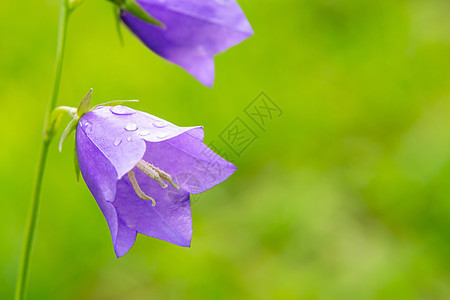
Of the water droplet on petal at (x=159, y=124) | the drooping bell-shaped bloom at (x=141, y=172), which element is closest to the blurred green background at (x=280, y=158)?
the drooping bell-shaped bloom at (x=141, y=172)

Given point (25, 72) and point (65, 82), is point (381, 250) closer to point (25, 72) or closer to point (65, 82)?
→ point (65, 82)

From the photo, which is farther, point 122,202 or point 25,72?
point 25,72

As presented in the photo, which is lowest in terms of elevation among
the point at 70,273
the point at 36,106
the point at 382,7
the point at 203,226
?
the point at 70,273

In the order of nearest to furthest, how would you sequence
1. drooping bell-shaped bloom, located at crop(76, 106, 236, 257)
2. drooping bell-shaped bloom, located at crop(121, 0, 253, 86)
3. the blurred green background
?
drooping bell-shaped bloom, located at crop(121, 0, 253, 86), drooping bell-shaped bloom, located at crop(76, 106, 236, 257), the blurred green background

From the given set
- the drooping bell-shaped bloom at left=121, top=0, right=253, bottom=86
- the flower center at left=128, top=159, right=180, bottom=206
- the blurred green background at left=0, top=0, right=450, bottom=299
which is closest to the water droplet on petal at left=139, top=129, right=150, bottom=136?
the flower center at left=128, top=159, right=180, bottom=206

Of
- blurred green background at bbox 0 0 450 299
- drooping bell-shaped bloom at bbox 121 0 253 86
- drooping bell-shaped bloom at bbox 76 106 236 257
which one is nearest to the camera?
drooping bell-shaped bloom at bbox 121 0 253 86

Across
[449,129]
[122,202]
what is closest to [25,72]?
[122,202]

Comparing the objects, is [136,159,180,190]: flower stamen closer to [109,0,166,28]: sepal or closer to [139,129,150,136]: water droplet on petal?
[139,129,150,136]: water droplet on petal

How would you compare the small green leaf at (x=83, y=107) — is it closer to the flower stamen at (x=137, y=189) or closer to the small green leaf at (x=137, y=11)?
the flower stamen at (x=137, y=189)
